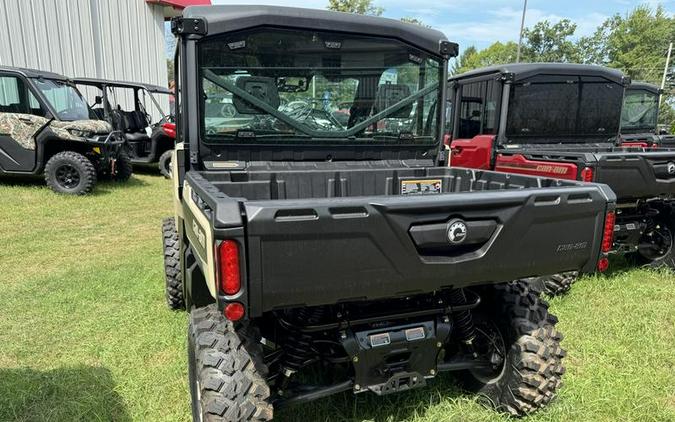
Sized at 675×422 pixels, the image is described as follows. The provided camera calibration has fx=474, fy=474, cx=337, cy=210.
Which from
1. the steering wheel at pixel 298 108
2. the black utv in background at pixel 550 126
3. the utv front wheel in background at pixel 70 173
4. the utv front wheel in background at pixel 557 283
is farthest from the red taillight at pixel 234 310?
the utv front wheel in background at pixel 70 173

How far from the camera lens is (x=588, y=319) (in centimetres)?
391

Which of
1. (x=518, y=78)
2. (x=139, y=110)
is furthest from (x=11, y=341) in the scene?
(x=139, y=110)

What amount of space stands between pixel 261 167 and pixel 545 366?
6.68 ft

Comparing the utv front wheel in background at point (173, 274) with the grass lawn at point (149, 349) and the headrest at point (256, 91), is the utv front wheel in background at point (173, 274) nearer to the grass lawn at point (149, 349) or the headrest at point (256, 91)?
the grass lawn at point (149, 349)

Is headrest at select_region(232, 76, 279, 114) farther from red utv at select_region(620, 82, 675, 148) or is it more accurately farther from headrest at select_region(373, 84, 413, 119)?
red utv at select_region(620, 82, 675, 148)

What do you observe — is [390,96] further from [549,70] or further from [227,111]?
[549,70]

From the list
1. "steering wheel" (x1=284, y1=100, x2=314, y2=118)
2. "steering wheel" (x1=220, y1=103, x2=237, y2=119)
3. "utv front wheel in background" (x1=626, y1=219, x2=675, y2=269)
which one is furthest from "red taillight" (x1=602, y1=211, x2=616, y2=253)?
"utv front wheel in background" (x1=626, y1=219, x2=675, y2=269)

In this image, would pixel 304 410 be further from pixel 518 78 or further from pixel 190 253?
pixel 518 78

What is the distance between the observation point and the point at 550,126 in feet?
19.8

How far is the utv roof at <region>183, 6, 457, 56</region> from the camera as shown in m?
2.79

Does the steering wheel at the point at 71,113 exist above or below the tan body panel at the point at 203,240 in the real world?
above

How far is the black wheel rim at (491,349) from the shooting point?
104 inches

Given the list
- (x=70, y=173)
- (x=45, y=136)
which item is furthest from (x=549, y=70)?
(x=45, y=136)

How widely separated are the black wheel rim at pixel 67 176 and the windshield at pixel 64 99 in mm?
925
